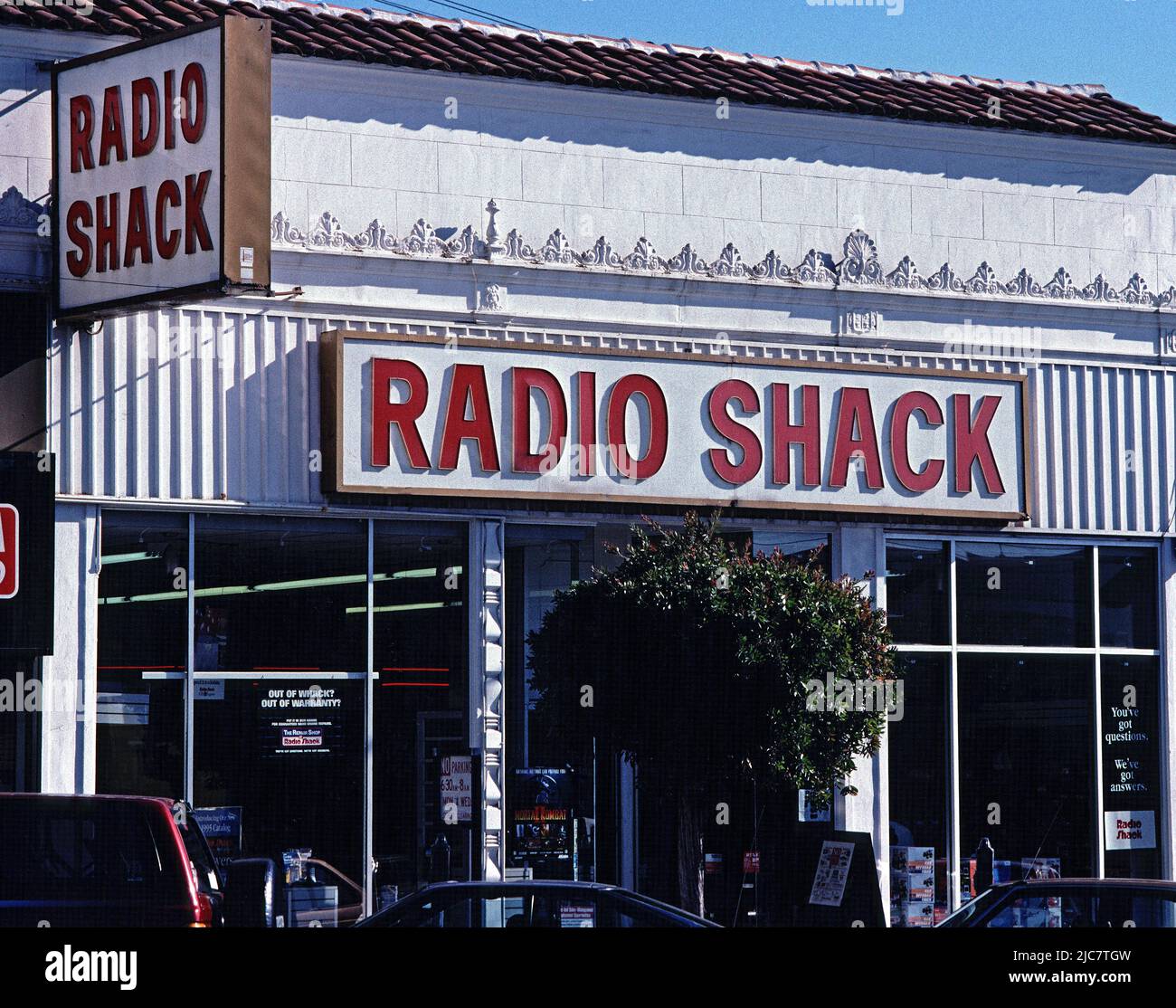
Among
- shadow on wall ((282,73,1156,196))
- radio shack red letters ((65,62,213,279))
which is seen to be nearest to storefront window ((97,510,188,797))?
radio shack red letters ((65,62,213,279))

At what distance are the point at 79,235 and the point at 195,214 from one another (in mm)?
1266

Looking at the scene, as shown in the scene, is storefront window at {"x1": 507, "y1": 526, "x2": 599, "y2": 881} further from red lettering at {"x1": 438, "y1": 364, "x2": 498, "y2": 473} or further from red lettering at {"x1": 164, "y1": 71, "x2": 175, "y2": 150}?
red lettering at {"x1": 164, "y1": 71, "x2": 175, "y2": 150}

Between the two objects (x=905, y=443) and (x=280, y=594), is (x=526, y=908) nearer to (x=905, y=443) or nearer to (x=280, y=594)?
(x=280, y=594)

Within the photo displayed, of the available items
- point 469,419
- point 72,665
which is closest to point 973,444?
point 469,419

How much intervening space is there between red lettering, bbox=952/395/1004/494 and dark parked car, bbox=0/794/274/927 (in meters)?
9.71

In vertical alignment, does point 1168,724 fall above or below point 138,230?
below

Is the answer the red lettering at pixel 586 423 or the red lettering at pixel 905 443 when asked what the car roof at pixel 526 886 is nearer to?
the red lettering at pixel 586 423

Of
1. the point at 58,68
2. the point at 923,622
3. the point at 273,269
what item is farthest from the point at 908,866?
the point at 58,68

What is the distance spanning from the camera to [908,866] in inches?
665

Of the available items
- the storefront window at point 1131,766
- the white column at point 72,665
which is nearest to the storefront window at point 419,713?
the white column at point 72,665

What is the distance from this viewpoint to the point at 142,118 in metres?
13.9

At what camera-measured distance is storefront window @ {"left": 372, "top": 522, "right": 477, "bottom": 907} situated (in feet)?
50.0
